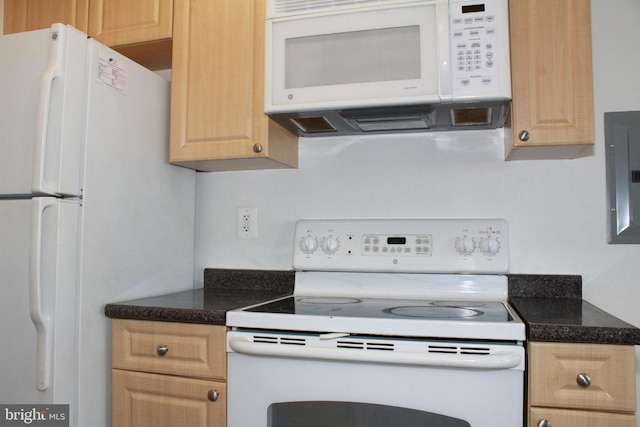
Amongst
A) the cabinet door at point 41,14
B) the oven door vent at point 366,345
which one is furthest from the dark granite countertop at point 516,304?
the cabinet door at point 41,14

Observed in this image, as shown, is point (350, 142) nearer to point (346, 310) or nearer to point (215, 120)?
point (215, 120)

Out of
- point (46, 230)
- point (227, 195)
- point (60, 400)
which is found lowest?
point (60, 400)

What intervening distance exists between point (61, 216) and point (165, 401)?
613 millimetres

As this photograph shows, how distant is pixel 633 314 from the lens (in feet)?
5.19

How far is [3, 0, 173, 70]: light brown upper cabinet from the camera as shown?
1.72m

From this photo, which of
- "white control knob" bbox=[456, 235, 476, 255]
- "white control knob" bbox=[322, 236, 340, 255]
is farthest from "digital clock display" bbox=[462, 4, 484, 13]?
"white control knob" bbox=[322, 236, 340, 255]

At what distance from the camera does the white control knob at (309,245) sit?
1.73m

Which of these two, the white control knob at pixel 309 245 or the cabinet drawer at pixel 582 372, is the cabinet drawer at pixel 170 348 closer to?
the white control knob at pixel 309 245

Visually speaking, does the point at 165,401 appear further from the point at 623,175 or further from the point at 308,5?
the point at 623,175

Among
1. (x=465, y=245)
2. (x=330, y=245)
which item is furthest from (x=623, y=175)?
(x=330, y=245)

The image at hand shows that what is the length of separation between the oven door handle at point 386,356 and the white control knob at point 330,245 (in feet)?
1.77

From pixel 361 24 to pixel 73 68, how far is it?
881 millimetres

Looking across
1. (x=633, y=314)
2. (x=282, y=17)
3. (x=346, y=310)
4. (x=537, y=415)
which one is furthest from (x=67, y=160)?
(x=633, y=314)

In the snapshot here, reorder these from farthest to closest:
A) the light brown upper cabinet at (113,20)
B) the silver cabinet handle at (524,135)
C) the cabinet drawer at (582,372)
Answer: the light brown upper cabinet at (113,20) → the silver cabinet handle at (524,135) → the cabinet drawer at (582,372)
